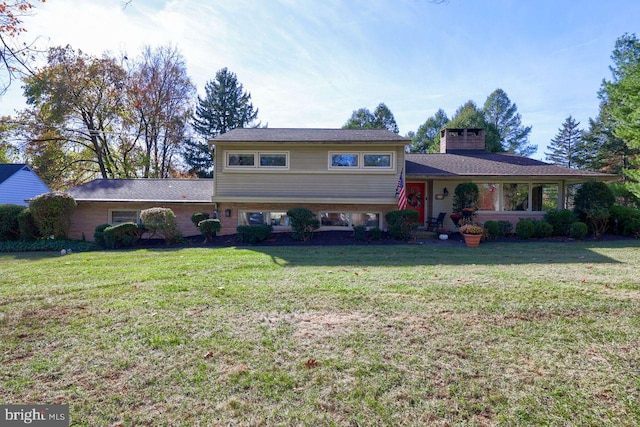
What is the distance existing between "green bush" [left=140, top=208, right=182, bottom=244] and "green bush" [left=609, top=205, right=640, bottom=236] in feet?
52.4

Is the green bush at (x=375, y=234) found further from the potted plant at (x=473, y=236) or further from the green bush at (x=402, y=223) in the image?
the potted plant at (x=473, y=236)

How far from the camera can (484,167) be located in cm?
1392

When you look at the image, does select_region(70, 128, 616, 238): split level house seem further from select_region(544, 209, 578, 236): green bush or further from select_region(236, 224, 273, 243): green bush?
select_region(236, 224, 273, 243): green bush

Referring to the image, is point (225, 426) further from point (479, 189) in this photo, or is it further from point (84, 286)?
point (479, 189)

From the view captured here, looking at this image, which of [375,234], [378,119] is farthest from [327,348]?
[378,119]

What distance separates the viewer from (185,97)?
26203mm

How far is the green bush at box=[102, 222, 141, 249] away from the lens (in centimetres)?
1101

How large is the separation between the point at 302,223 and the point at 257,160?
3.35 metres

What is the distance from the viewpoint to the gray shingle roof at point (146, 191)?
44.4 feet

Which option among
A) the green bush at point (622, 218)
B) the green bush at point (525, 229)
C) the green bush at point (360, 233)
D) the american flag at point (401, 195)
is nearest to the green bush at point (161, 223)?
the green bush at point (360, 233)

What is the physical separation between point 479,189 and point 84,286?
44.5ft

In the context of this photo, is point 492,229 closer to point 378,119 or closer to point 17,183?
point 17,183

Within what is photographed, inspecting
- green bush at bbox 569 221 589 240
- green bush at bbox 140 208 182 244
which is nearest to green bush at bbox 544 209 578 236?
green bush at bbox 569 221 589 240

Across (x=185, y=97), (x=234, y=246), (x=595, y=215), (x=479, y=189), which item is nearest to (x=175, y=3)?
(x=234, y=246)
